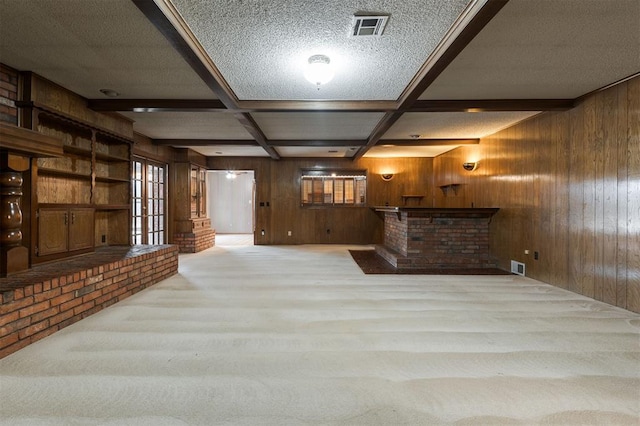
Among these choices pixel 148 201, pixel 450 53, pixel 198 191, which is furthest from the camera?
pixel 198 191

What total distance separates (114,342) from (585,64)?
464 cm

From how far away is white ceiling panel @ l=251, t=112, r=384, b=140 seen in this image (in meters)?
4.46

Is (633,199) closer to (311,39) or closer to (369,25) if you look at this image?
(369,25)

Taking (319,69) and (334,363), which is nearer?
(334,363)

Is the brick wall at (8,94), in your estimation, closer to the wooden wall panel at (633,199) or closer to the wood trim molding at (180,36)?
the wood trim molding at (180,36)

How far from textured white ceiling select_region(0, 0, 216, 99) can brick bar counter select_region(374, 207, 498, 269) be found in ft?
12.2

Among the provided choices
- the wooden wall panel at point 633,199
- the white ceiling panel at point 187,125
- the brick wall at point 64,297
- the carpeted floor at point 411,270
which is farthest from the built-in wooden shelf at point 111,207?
the wooden wall panel at point 633,199

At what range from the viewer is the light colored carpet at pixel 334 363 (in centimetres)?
161

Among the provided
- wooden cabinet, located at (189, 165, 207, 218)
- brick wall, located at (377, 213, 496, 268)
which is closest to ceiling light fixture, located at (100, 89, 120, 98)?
wooden cabinet, located at (189, 165, 207, 218)

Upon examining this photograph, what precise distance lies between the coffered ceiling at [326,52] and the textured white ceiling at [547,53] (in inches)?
0.5

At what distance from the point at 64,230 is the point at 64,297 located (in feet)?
4.05

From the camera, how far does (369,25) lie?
86.9 inches

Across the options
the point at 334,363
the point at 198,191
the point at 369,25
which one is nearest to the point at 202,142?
the point at 198,191

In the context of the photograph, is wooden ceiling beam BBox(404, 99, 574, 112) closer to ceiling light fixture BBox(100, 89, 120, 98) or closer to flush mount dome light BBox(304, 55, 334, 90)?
flush mount dome light BBox(304, 55, 334, 90)
